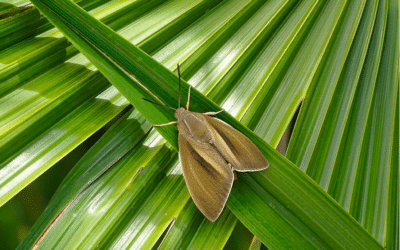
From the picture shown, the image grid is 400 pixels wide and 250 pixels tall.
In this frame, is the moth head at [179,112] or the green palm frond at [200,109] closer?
the green palm frond at [200,109]

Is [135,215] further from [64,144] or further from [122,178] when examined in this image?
[64,144]

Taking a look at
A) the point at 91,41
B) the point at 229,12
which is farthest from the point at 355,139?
the point at 91,41

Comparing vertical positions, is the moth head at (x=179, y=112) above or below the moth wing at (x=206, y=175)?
above

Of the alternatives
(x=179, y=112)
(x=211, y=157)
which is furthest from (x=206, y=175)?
(x=179, y=112)

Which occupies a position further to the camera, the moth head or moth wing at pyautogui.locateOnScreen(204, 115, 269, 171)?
the moth head

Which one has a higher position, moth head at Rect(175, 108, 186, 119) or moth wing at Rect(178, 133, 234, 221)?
moth head at Rect(175, 108, 186, 119)

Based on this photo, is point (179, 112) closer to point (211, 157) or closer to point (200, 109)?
point (200, 109)
